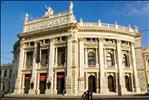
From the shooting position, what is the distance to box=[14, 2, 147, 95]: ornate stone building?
36562 millimetres

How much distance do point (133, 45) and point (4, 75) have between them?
142 ft

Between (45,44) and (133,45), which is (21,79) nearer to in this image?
(45,44)

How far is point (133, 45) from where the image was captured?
42.0 meters

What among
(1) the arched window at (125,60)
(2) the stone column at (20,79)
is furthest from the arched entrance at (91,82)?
(2) the stone column at (20,79)

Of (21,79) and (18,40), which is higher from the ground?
(18,40)

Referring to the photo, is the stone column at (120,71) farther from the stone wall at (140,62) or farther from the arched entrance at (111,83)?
the stone wall at (140,62)

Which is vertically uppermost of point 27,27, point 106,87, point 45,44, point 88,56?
point 27,27

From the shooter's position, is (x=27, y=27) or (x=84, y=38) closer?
(x=84, y=38)

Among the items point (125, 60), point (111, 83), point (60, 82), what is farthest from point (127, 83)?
point (60, 82)

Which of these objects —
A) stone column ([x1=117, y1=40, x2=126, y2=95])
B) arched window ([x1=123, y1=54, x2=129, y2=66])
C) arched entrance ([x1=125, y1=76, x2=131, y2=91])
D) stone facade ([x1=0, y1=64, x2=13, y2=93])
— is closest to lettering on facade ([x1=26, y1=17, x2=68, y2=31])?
stone column ([x1=117, y1=40, x2=126, y2=95])

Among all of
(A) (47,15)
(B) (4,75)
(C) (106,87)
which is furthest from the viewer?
(B) (4,75)

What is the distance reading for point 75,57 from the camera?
36.3 metres

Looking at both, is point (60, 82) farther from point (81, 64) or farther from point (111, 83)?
point (111, 83)

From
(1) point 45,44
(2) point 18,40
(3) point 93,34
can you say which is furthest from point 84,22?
(2) point 18,40
